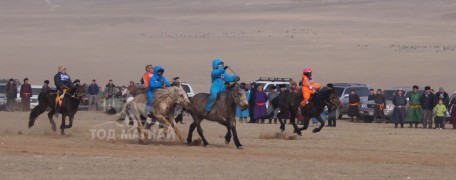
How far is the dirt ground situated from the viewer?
17.1 metres

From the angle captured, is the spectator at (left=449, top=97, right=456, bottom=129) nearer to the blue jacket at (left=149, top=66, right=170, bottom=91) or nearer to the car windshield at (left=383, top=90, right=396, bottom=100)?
the car windshield at (left=383, top=90, right=396, bottom=100)

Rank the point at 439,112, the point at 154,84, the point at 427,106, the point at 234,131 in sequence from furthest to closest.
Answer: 1. the point at 427,106
2. the point at 439,112
3. the point at 154,84
4. the point at 234,131

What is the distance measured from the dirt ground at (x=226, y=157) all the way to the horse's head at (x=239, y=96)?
939mm

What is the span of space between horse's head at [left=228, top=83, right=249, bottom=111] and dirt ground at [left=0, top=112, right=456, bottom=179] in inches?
37.0

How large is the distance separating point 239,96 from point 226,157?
240 centimetres

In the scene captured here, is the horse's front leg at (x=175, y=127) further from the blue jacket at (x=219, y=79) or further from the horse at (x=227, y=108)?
the blue jacket at (x=219, y=79)

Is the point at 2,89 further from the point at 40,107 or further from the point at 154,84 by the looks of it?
the point at 154,84

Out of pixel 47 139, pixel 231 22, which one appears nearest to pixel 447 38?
pixel 231 22

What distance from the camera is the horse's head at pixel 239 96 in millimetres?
22328

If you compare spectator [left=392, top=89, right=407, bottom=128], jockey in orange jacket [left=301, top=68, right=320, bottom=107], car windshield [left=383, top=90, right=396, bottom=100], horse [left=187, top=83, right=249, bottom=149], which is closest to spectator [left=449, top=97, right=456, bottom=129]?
spectator [left=392, top=89, right=407, bottom=128]

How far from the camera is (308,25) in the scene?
110562mm

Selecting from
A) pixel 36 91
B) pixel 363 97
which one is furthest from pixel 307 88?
pixel 36 91

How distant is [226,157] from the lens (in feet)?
66.9

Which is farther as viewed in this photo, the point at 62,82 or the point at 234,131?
the point at 62,82
